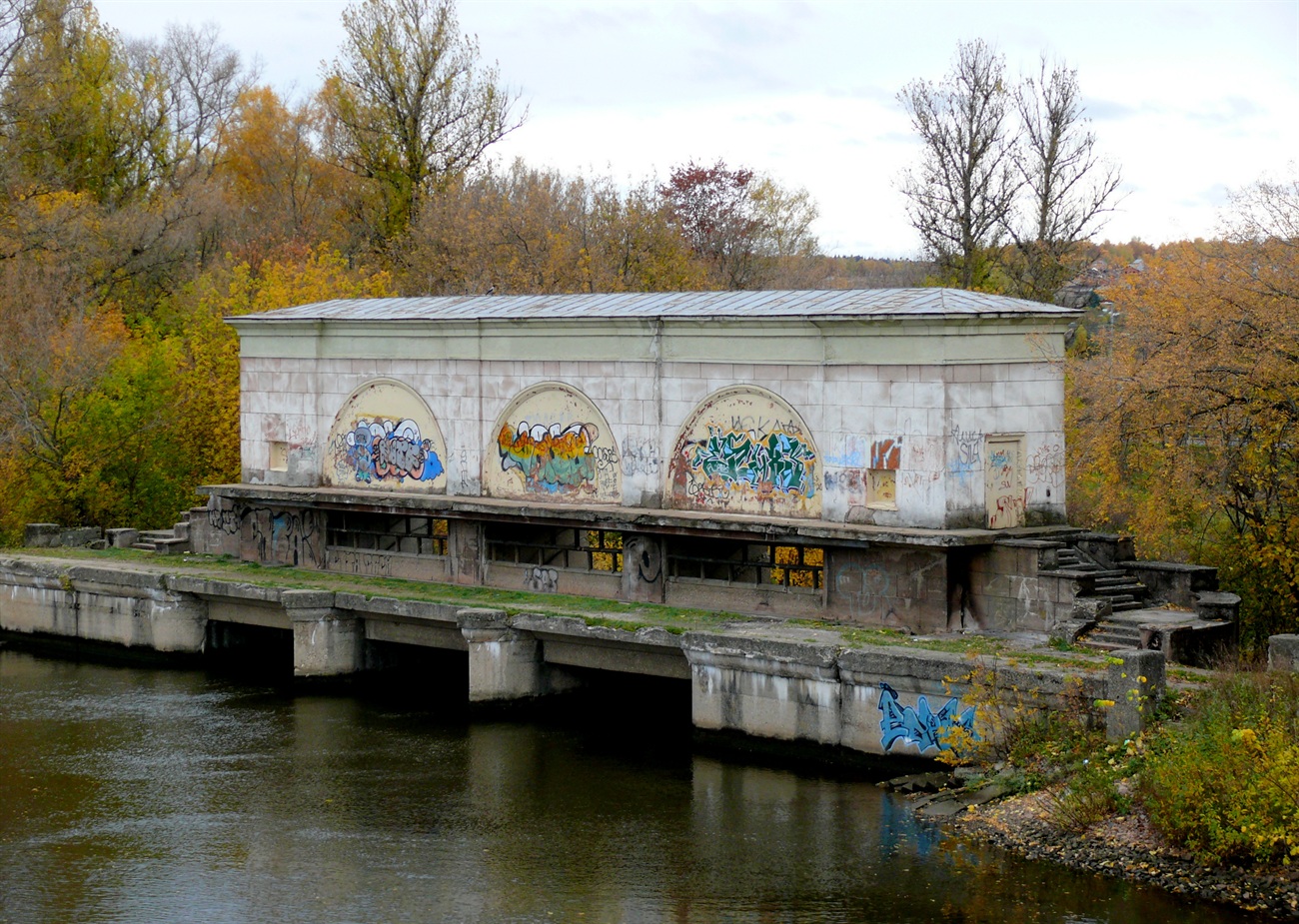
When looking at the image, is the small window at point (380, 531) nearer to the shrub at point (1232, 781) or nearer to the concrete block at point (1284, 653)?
the concrete block at point (1284, 653)

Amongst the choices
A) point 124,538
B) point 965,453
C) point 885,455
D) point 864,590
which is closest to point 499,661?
point 864,590

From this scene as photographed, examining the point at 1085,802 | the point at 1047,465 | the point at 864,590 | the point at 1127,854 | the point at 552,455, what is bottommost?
the point at 1127,854

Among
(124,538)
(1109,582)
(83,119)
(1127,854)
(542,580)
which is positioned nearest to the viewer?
(1127,854)

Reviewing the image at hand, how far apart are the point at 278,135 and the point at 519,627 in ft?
162

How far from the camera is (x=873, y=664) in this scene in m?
27.5

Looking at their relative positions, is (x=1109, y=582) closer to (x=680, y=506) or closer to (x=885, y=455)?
(x=885, y=455)

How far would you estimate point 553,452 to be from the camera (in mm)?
36062

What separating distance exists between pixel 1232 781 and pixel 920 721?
21.5ft

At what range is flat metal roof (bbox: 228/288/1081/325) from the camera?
30.1 meters

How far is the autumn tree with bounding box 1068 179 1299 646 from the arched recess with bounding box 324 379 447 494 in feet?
48.7

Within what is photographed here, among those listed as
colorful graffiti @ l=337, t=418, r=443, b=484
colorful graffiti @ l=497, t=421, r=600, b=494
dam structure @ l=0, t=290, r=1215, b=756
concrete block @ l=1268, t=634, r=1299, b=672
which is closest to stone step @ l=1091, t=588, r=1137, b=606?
dam structure @ l=0, t=290, r=1215, b=756

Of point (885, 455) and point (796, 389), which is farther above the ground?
point (796, 389)

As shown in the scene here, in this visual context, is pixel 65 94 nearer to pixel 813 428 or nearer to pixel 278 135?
pixel 278 135

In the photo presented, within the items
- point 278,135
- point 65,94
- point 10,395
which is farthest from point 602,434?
point 278,135
